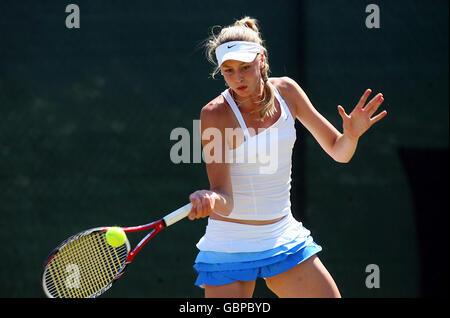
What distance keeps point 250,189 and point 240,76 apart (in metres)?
0.41

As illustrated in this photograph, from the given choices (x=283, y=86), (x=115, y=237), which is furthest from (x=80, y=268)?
(x=283, y=86)

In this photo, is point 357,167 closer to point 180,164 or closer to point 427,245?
point 427,245

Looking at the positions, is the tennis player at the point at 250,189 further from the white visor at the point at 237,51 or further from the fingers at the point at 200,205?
the fingers at the point at 200,205

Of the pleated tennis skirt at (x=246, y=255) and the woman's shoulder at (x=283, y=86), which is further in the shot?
the woman's shoulder at (x=283, y=86)

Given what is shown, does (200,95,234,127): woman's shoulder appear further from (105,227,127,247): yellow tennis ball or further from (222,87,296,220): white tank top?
(105,227,127,247): yellow tennis ball

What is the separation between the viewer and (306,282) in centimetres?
247

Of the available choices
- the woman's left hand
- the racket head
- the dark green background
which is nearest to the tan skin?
the woman's left hand

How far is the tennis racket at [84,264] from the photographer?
92.2 inches

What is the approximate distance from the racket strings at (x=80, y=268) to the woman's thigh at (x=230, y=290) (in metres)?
0.33

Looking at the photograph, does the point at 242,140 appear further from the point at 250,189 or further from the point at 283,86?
the point at 283,86

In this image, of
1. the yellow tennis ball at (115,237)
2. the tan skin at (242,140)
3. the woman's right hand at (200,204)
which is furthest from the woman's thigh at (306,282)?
the yellow tennis ball at (115,237)

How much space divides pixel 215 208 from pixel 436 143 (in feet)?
6.56

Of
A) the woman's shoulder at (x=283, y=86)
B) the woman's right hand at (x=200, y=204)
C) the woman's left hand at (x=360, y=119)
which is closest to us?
the woman's right hand at (x=200, y=204)

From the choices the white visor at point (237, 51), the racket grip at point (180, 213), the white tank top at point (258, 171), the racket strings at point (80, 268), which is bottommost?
the racket strings at point (80, 268)
